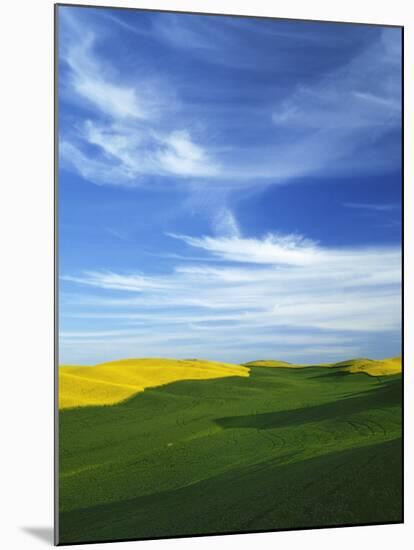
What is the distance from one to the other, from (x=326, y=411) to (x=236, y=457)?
2.38ft

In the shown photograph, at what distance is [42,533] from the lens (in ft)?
20.2

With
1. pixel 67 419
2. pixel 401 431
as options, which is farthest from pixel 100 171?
pixel 401 431

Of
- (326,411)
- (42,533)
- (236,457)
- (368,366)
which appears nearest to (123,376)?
(236,457)

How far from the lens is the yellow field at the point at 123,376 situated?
5.99 meters

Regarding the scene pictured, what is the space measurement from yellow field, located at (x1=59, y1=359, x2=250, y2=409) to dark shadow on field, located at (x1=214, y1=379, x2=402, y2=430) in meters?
0.33

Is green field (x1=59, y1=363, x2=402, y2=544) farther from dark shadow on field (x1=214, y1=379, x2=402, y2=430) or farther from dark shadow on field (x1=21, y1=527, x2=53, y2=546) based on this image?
dark shadow on field (x1=21, y1=527, x2=53, y2=546)

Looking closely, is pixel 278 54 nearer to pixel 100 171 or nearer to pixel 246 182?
pixel 246 182

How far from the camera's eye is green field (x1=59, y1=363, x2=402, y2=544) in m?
6.01

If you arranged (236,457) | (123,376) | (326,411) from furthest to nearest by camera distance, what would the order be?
(326,411) → (236,457) → (123,376)

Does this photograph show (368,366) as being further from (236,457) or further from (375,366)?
(236,457)

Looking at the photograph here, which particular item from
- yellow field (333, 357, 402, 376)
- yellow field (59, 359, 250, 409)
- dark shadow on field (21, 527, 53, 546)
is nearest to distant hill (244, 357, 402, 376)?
yellow field (333, 357, 402, 376)

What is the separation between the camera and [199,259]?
6246mm

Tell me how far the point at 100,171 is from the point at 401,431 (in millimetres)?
2804

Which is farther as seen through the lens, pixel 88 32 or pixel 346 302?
pixel 346 302
